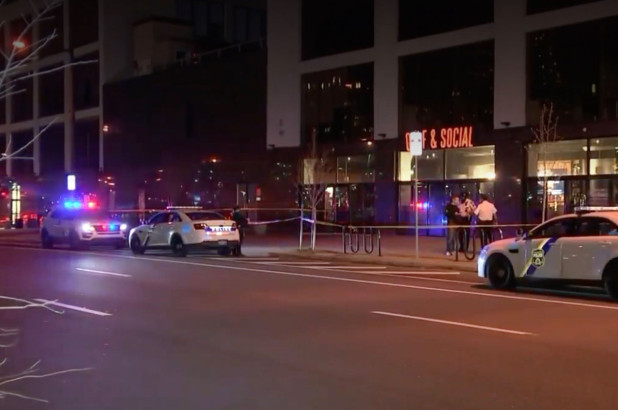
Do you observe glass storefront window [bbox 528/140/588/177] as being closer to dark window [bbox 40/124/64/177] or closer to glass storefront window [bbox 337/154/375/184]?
glass storefront window [bbox 337/154/375/184]

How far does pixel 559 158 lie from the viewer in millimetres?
25969

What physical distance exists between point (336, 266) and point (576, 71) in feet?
38.9

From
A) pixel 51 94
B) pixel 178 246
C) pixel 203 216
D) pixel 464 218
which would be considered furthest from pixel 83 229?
pixel 51 94

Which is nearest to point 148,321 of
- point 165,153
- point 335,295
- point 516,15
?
point 335,295

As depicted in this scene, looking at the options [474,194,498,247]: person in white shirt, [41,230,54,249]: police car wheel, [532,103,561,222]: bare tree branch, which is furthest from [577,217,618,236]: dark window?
[41,230,54,249]: police car wheel

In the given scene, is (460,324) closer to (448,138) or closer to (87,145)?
(448,138)

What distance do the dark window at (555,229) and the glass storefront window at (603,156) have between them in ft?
37.8

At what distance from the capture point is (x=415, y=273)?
18.0 metres

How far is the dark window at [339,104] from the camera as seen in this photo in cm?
3247

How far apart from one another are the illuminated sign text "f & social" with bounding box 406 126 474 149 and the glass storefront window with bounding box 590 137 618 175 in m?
4.67

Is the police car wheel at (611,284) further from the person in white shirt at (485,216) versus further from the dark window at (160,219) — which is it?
the dark window at (160,219)

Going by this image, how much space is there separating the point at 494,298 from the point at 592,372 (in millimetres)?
5750

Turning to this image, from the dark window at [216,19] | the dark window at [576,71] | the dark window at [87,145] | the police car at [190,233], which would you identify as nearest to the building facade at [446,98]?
the dark window at [576,71]

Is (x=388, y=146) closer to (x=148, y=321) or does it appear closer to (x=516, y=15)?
(x=516, y=15)
